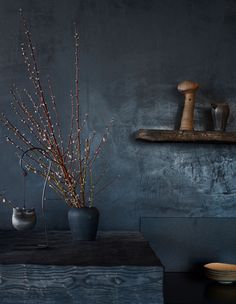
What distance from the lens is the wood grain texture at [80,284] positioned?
182cm

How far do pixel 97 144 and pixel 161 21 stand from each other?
3.26 ft

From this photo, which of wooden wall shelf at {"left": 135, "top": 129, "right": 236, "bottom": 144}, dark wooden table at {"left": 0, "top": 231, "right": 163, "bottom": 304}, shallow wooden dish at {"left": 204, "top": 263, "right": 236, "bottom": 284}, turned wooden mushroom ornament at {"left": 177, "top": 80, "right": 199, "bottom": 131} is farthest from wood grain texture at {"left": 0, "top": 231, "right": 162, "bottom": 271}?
turned wooden mushroom ornament at {"left": 177, "top": 80, "right": 199, "bottom": 131}

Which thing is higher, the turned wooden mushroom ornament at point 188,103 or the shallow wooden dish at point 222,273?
the turned wooden mushroom ornament at point 188,103

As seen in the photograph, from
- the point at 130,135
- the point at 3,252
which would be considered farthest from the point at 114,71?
the point at 3,252

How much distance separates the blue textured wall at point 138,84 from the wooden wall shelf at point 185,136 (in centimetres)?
16

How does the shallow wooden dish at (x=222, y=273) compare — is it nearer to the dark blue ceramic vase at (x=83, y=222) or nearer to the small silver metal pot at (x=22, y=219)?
the dark blue ceramic vase at (x=83, y=222)

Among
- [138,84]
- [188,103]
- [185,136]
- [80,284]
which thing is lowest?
[80,284]

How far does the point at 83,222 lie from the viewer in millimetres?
2404

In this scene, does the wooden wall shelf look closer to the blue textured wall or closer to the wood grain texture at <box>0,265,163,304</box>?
the blue textured wall

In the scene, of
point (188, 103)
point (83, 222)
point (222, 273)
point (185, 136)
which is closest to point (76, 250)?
point (83, 222)

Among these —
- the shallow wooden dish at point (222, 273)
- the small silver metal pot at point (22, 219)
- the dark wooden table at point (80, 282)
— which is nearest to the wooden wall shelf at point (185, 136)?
the shallow wooden dish at point (222, 273)

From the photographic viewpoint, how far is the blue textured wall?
10.0 ft

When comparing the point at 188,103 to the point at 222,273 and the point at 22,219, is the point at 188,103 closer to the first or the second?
the point at 222,273

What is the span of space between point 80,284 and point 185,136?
1.40 meters
